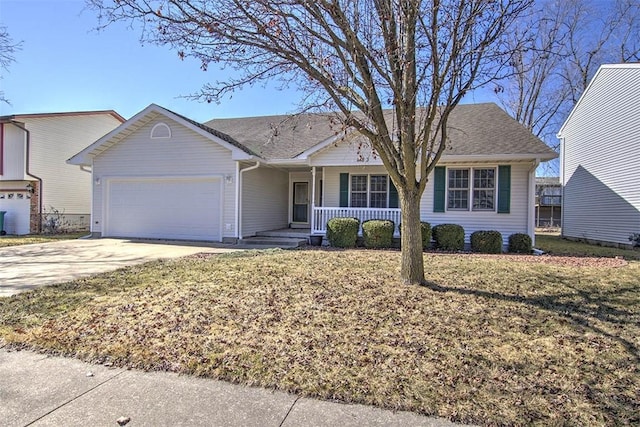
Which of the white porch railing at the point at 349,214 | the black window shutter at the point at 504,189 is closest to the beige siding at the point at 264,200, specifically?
the white porch railing at the point at 349,214

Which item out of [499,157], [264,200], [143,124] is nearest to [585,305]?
[499,157]

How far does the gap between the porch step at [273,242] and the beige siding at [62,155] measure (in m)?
11.6

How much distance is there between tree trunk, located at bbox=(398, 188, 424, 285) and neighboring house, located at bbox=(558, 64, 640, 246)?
37.3 feet

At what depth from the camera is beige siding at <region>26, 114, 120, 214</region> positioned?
1748 centimetres

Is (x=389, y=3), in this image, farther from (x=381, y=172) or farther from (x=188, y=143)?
(x=188, y=143)

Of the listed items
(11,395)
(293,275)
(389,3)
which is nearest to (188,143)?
(293,275)

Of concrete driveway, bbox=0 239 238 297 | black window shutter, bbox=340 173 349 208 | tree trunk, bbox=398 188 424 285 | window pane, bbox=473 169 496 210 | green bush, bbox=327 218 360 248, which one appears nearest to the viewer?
tree trunk, bbox=398 188 424 285

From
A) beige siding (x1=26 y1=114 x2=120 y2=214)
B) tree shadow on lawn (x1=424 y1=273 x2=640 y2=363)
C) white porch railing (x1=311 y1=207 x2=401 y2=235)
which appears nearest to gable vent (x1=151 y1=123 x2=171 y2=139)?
white porch railing (x1=311 y1=207 x2=401 y2=235)

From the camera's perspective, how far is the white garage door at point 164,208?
13.0 metres

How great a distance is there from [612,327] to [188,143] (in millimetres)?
12311

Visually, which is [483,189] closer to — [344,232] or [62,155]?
[344,232]

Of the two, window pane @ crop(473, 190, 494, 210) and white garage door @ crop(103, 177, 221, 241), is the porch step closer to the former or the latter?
white garage door @ crop(103, 177, 221, 241)

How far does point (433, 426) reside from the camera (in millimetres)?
2531

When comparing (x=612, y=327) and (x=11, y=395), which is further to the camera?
(x=612, y=327)
